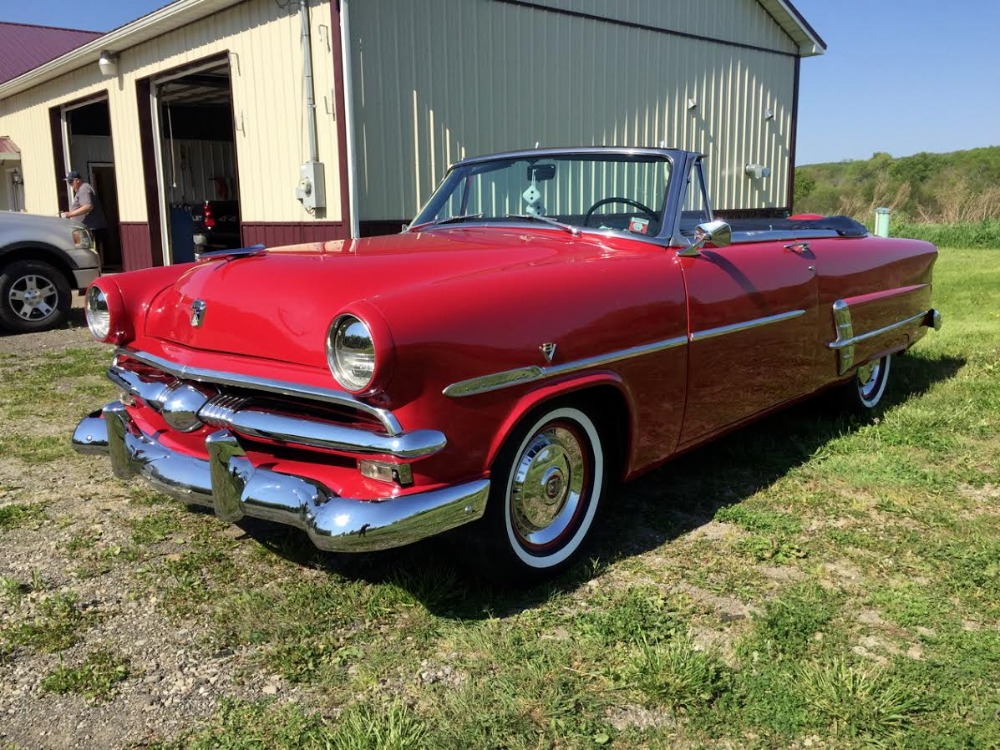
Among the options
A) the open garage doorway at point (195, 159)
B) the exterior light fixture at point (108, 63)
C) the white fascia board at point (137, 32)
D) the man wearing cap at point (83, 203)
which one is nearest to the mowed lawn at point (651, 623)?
the white fascia board at point (137, 32)

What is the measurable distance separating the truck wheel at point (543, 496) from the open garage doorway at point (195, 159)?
26.0ft

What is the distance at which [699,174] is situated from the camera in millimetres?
3725

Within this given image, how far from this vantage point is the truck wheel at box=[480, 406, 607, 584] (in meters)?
2.63

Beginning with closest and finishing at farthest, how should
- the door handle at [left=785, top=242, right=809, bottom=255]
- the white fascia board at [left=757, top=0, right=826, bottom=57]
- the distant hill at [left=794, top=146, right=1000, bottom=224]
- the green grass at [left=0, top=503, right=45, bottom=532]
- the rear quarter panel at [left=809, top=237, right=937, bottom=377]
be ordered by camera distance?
the green grass at [left=0, top=503, right=45, bottom=532], the door handle at [left=785, top=242, right=809, bottom=255], the rear quarter panel at [left=809, top=237, right=937, bottom=377], the white fascia board at [left=757, top=0, right=826, bottom=57], the distant hill at [left=794, top=146, right=1000, bottom=224]

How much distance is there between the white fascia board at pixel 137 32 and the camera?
8.80m

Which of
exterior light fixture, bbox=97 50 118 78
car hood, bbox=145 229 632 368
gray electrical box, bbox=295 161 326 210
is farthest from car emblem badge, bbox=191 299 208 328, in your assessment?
exterior light fixture, bbox=97 50 118 78

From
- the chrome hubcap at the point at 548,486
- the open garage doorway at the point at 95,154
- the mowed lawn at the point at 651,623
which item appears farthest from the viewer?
the open garage doorway at the point at 95,154

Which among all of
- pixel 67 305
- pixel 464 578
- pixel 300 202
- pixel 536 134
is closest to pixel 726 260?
pixel 464 578

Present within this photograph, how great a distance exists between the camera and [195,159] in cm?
1711

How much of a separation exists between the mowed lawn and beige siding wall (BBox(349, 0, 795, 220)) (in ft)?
17.3

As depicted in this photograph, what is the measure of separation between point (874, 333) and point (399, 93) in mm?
5189

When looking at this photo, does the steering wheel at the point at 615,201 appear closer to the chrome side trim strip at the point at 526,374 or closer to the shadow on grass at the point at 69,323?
→ the chrome side trim strip at the point at 526,374

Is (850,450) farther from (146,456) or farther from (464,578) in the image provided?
(146,456)

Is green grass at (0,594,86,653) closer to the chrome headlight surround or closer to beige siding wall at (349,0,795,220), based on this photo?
the chrome headlight surround
